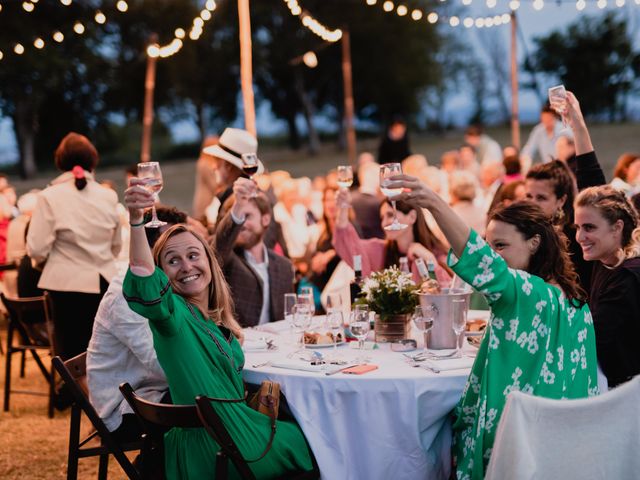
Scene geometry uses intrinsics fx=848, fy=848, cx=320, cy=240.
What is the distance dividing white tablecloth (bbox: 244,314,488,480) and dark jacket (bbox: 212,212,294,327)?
1.46 meters

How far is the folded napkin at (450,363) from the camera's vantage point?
3.17 m

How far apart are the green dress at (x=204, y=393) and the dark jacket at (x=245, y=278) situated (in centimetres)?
147

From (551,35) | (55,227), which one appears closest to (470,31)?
(551,35)

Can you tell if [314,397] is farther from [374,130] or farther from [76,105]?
[374,130]

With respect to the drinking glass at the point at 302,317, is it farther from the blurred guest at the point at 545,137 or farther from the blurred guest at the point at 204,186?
the blurred guest at the point at 545,137

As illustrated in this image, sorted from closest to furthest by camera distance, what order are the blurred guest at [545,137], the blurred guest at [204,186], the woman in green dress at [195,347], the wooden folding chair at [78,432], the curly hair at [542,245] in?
the woman in green dress at [195,347] < the curly hair at [542,245] < the wooden folding chair at [78,432] < the blurred guest at [204,186] < the blurred guest at [545,137]

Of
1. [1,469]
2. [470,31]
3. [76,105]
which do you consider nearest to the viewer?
[1,469]

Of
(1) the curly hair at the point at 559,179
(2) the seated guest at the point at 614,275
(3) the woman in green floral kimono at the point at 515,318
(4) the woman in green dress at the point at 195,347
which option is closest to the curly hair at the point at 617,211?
(2) the seated guest at the point at 614,275

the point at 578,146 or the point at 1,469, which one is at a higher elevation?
the point at 578,146

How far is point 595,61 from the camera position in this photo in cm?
4209

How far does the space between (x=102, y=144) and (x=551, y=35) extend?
79.2 ft

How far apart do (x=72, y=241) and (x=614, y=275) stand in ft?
11.9

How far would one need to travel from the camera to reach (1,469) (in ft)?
15.4

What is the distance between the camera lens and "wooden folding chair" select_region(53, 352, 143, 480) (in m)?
3.07
